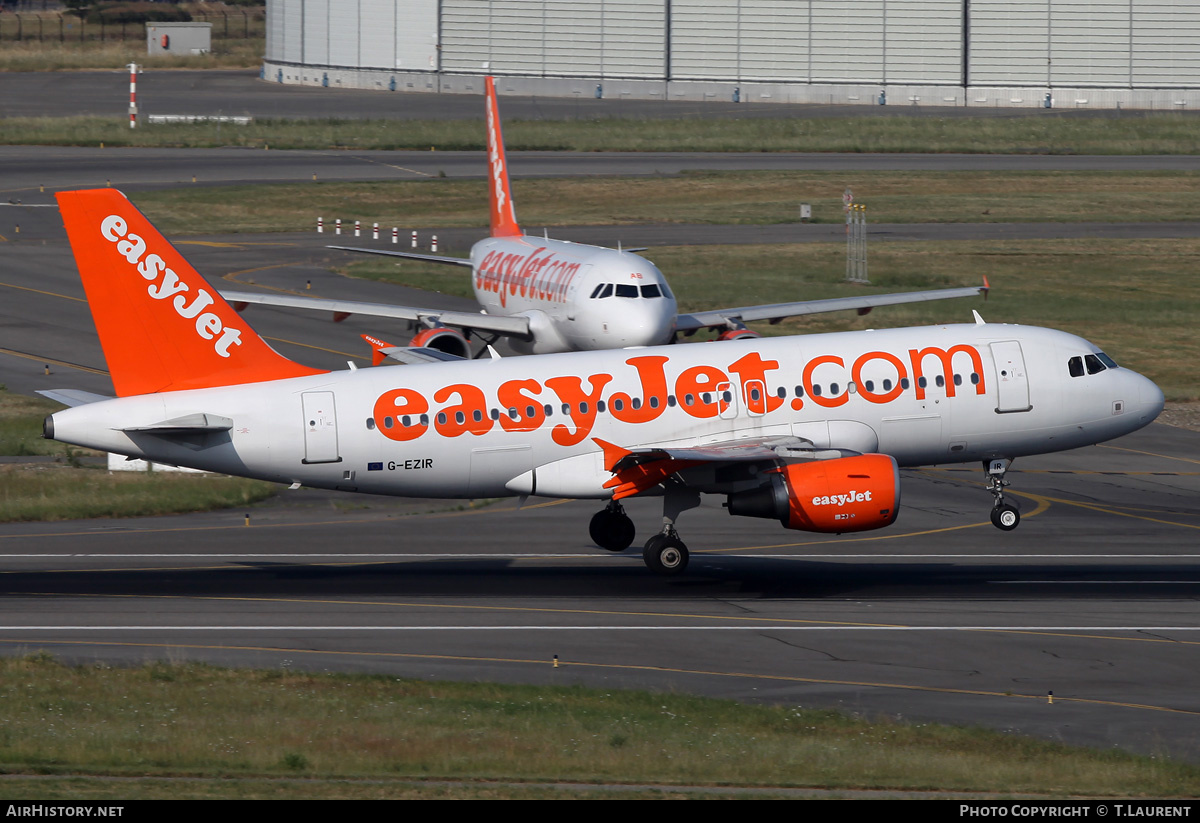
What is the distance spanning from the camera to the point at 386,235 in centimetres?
9612

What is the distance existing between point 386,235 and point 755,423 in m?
62.9

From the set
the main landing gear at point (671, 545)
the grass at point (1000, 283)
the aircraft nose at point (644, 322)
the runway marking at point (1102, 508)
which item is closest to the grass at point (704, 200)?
the grass at point (1000, 283)

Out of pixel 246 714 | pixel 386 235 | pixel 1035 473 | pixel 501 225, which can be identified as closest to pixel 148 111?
pixel 386 235

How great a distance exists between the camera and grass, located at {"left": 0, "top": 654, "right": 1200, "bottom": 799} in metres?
21.3

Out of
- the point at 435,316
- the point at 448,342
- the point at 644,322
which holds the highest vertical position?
the point at 435,316

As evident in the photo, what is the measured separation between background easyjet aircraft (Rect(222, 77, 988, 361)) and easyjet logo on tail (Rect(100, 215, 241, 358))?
18.1 meters

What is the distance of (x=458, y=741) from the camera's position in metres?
23.4

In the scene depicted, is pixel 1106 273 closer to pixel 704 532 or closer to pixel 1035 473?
pixel 1035 473

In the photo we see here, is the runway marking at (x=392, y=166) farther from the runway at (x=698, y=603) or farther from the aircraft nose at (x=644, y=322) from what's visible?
the runway at (x=698, y=603)

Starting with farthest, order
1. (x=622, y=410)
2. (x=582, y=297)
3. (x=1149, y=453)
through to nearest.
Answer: (x=582, y=297), (x=1149, y=453), (x=622, y=410)

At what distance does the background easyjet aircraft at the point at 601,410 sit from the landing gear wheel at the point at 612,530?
35mm

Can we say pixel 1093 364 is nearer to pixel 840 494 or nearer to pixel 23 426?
pixel 840 494

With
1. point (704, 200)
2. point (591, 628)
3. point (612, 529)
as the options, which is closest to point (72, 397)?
point (612, 529)

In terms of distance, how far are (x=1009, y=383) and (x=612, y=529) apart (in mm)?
10327
